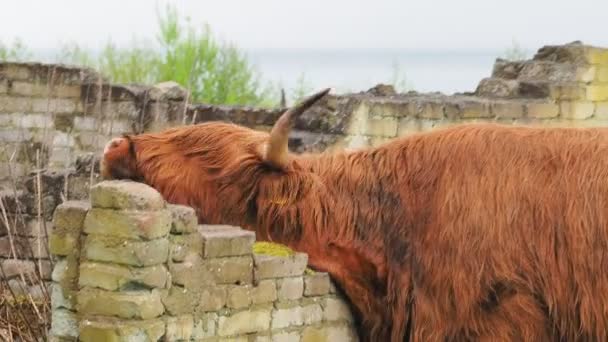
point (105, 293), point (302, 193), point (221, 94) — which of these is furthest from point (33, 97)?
point (105, 293)

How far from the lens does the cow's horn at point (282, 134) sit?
8719mm

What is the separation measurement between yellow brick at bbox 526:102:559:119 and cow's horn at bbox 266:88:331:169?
277 inches

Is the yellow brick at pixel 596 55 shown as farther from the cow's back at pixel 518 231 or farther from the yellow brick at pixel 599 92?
the cow's back at pixel 518 231

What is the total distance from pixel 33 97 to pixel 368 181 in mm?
9319

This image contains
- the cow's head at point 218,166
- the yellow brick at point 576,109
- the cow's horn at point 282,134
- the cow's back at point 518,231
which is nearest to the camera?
the cow's back at point 518,231

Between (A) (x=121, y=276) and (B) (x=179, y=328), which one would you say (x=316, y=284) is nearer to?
(B) (x=179, y=328)

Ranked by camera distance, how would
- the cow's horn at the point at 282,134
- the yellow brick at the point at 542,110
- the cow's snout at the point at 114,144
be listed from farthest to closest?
the yellow brick at the point at 542,110, the cow's snout at the point at 114,144, the cow's horn at the point at 282,134

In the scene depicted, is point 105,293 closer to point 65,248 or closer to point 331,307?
point 65,248

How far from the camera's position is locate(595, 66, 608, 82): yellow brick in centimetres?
1634

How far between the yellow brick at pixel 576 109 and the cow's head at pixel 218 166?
733 cm

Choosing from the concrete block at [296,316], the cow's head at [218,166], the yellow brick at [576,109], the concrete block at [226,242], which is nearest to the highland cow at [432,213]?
the cow's head at [218,166]

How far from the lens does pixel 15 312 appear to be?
385 inches

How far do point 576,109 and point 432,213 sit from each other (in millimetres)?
7814

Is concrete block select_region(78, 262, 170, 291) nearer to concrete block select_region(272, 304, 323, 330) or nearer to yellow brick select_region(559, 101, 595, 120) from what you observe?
concrete block select_region(272, 304, 323, 330)
